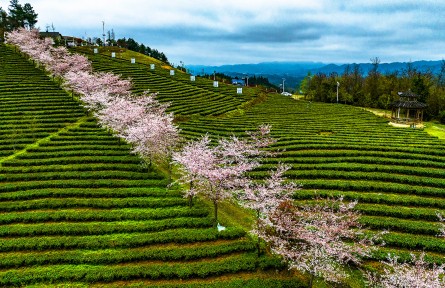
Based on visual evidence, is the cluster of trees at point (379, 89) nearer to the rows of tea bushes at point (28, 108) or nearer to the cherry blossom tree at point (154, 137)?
the cherry blossom tree at point (154, 137)

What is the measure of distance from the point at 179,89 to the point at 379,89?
5673 cm

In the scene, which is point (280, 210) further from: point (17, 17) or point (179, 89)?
point (17, 17)

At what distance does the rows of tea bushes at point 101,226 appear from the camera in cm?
2088

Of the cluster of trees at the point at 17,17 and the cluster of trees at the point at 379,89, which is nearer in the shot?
the cluster of trees at the point at 379,89

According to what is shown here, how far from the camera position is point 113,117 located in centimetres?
3894

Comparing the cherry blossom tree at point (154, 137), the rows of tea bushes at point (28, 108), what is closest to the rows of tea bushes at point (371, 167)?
the cherry blossom tree at point (154, 137)

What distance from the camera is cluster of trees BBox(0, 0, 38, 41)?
11406cm

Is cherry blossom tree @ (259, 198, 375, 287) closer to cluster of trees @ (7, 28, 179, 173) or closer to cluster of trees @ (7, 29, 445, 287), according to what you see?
cluster of trees @ (7, 29, 445, 287)

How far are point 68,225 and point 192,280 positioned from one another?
11409mm

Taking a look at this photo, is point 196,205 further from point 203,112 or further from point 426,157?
point 203,112

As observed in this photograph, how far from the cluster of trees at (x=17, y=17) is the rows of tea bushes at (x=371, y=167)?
3895 inches

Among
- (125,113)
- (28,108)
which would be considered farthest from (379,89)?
(28,108)

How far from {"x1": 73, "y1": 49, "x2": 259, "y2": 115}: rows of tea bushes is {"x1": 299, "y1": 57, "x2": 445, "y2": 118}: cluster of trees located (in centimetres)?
2766

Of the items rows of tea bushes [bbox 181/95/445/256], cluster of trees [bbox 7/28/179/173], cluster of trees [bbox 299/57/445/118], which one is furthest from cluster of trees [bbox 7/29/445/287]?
cluster of trees [bbox 299/57/445/118]
